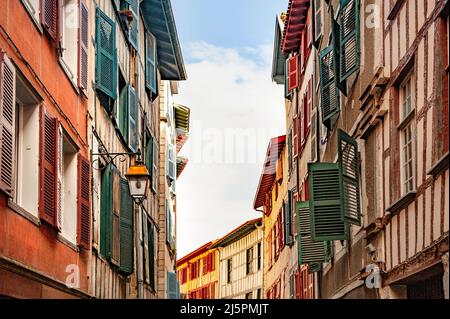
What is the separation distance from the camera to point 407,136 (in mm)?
12047

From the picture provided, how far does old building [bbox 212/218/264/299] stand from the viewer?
159 ft

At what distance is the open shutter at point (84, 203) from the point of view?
1470 centimetres

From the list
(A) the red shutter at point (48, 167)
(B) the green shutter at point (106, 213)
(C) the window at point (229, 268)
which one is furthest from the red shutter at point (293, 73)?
(C) the window at point (229, 268)

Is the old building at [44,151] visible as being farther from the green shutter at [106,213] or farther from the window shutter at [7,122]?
the green shutter at [106,213]

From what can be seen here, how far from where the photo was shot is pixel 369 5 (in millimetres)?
14328

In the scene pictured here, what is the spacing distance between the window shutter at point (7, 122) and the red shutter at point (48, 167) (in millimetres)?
1407

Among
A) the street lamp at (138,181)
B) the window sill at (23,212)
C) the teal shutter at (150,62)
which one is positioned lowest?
the window sill at (23,212)

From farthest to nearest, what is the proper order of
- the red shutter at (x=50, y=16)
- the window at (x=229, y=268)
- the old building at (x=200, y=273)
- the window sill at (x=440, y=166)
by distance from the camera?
1. the old building at (x=200, y=273)
2. the window at (x=229, y=268)
3. the red shutter at (x=50, y=16)
4. the window sill at (x=440, y=166)

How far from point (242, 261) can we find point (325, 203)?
3641 centimetres

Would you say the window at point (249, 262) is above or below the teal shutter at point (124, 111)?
above

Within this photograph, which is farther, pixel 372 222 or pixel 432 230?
pixel 372 222
